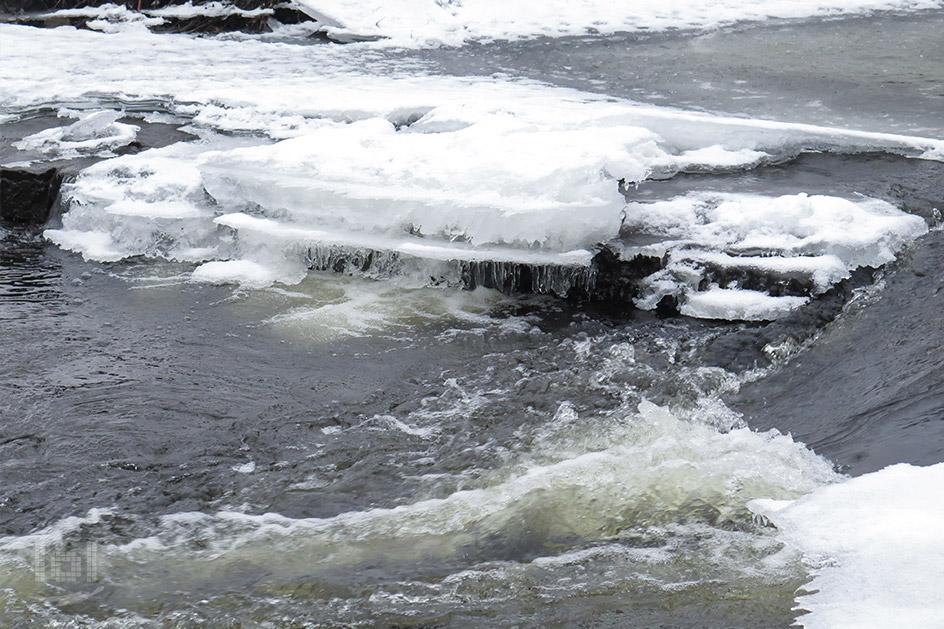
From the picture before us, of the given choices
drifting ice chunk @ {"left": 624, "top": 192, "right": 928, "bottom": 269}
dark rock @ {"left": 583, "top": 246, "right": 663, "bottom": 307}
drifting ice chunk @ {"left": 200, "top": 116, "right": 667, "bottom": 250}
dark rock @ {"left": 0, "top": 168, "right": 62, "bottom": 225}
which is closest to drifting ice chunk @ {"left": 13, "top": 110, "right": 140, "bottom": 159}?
dark rock @ {"left": 0, "top": 168, "right": 62, "bottom": 225}

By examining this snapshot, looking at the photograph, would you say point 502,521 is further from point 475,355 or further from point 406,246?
point 406,246

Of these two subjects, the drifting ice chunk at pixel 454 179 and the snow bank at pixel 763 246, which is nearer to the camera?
the snow bank at pixel 763 246

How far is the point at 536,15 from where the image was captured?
11.4m

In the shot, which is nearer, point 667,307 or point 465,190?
point 667,307

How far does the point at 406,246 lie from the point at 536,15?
7.25 m

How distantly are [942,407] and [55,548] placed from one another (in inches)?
122

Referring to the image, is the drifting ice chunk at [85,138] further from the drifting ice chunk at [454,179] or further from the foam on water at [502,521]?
the foam on water at [502,521]

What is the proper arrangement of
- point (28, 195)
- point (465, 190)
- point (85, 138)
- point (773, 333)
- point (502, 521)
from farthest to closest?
point (85, 138) → point (28, 195) → point (465, 190) → point (773, 333) → point (502, 521)

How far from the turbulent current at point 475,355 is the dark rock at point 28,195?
2 centimetres

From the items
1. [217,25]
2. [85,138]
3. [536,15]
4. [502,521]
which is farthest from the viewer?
[536,15]

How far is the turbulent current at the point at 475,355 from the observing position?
9.43ft

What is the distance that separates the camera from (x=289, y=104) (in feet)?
→ 24.8

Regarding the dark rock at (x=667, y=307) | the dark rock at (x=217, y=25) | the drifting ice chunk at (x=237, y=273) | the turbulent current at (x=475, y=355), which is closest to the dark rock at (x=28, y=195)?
the turbulent current at (x=475, y=355)

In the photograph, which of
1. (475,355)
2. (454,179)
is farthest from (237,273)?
(475,355)
